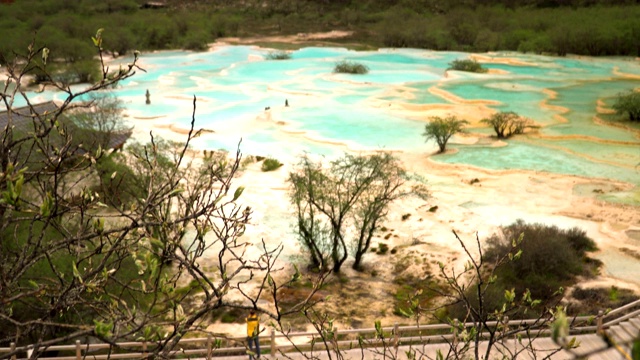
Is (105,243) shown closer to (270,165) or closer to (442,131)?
(270,165)

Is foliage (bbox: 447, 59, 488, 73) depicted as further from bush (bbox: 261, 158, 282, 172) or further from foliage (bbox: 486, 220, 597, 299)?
foliage (bbox: 486, 220, 597, 299)

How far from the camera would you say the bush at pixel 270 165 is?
27.8 metres

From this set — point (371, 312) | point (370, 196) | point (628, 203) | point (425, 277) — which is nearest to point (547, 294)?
point (425, 277)

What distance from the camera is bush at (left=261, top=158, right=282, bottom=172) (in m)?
27.8

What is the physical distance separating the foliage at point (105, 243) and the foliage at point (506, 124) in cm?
1415

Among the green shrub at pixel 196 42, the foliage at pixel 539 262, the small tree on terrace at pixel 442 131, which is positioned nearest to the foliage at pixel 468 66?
the small tree on terrace at pixel 442 131

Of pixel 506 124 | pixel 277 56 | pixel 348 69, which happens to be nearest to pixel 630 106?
pixel 506 124

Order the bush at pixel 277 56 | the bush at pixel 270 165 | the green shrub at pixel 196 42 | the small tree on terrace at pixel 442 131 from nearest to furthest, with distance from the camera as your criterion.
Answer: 1. the bush at pixel 270 165
2. the small tree on terrace at pixel 442 131
3. the bush at pixel 277 56
4. the green shrub at pixel 196 42

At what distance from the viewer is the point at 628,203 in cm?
2364

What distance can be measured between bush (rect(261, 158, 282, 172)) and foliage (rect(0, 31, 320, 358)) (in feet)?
8.05

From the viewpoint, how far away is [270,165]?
27906 millimetres

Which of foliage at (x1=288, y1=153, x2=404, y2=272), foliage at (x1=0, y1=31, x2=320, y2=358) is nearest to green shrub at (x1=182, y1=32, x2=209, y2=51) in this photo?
foliage at (x1=0, y1=31, x2=320, y2=358)

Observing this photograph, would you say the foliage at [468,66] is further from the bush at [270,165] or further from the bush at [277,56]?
the bush at [270,165]

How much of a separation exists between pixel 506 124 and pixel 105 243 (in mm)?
29689
